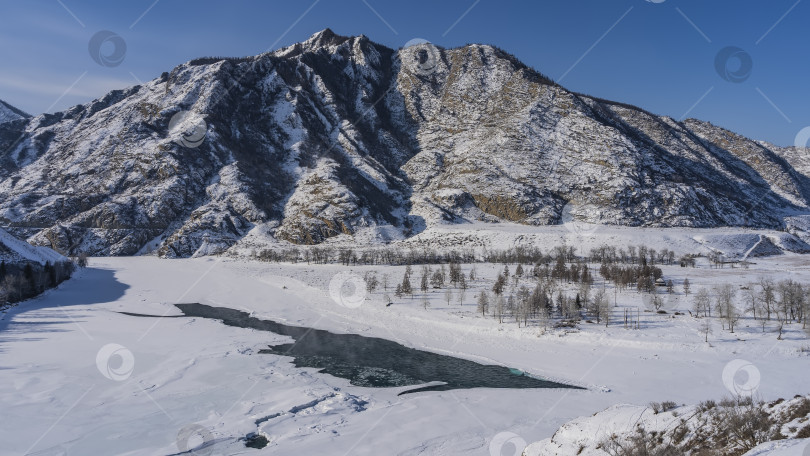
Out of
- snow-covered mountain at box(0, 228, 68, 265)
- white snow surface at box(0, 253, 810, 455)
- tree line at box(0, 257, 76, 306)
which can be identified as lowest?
white snow surface at box(0, 253, 810, 455)

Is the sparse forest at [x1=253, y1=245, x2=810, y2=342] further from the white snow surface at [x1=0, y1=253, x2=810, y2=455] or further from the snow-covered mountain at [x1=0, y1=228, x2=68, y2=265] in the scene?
the snow-covered mountain at [x1=0, y1=228, x2=68, y2=265]

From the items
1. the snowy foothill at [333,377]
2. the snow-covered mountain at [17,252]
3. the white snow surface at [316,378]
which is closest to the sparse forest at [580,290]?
the snowy foothill at [333,377]

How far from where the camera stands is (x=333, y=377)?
42.1m

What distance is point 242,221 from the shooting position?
174m

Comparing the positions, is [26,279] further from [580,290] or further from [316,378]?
[580,290]

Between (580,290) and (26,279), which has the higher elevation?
(580,290)

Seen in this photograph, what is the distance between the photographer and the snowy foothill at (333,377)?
2677cm

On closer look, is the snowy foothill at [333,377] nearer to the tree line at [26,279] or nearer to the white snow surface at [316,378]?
the white snow surface at [316,378]

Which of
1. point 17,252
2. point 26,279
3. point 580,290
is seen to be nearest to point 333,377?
point 580,290

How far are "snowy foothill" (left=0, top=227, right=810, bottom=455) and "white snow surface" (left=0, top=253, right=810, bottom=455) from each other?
18cm

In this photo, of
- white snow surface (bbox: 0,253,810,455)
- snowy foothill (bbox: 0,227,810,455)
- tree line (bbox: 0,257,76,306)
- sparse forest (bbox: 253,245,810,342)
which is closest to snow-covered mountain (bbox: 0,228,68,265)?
tree line (bbox: 0,257,76,306)

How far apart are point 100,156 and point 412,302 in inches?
7410

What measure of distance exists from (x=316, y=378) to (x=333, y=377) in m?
1.95

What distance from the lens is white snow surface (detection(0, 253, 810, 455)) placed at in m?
27.0
